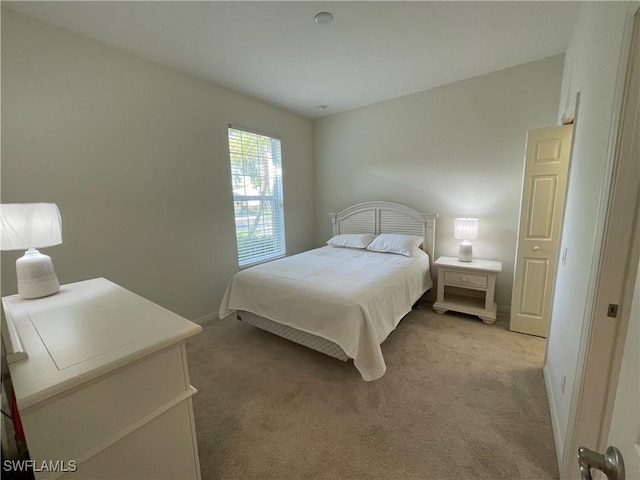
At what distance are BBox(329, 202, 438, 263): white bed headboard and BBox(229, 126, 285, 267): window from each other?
0.96m

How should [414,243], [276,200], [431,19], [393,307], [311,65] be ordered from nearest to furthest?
[431,19] < [393,307] < [311,65] < [414,243] < [276,200]

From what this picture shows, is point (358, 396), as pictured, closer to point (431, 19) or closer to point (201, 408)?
point (201, 408)

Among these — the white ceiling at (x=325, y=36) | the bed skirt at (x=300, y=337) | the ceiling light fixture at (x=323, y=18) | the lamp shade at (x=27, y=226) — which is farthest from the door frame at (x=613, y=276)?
the lamp shade at (x=27, y=226)

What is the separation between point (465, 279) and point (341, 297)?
5.60 ft

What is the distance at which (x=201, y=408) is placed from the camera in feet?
5.82

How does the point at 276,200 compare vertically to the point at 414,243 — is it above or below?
above

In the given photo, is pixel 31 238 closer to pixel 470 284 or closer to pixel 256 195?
pixel 256 195

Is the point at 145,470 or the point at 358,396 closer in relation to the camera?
the point at 145,470

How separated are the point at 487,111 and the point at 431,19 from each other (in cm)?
144

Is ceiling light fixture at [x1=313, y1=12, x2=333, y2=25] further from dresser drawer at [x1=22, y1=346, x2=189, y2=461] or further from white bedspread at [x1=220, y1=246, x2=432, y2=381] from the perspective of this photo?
dresser drawer at [x1=22, y1=346, x2=189, y2=461]

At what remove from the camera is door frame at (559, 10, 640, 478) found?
934 mm

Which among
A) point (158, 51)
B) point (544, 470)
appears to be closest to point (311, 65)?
point (158, 51)

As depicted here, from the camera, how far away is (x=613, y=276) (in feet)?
3.32

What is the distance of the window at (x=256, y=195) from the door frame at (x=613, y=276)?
3181mm
